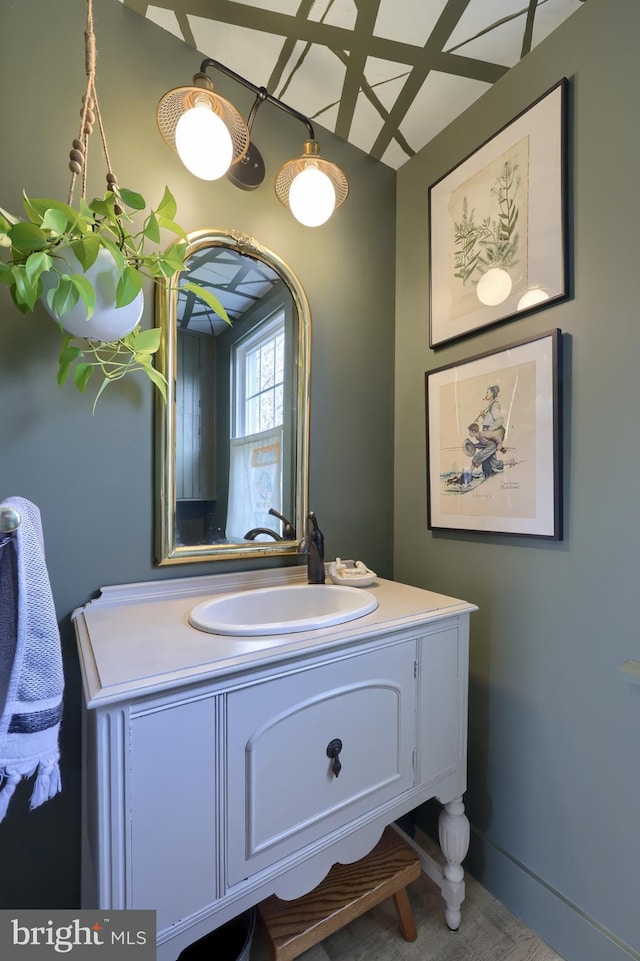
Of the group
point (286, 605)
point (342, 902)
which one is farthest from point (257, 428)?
point (342, 902)

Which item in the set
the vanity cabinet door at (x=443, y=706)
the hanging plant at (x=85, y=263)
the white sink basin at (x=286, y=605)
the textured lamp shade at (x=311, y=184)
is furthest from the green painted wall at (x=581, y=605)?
the hanging plant at (x=85, y=263)

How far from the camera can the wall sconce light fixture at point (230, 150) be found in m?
0.96

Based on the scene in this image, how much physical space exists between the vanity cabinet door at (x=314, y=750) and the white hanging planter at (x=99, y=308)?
30.6 inches

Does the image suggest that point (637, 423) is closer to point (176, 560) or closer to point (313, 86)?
point (176, 560)

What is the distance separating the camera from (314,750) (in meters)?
0.82

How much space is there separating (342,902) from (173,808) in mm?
689

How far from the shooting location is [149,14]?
1.08 m

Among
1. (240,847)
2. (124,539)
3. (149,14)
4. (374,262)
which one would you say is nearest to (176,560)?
(124,539)

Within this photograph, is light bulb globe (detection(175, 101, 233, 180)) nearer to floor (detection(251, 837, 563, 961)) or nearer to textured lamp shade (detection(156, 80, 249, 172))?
textured lamp shade (detection(156, 80, 249, 172))

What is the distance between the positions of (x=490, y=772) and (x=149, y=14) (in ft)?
7.84

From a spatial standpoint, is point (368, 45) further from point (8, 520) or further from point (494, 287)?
point (8, 520)

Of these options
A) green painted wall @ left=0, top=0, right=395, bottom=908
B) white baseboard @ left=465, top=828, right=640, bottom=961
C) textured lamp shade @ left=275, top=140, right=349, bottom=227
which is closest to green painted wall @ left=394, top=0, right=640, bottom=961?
white baseboard @ left=465, top=828, right=640, bottom=961

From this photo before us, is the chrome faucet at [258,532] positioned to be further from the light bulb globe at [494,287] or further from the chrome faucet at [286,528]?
the light bulb globe at [494,287]

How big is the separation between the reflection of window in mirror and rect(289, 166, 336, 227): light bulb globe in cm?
30
